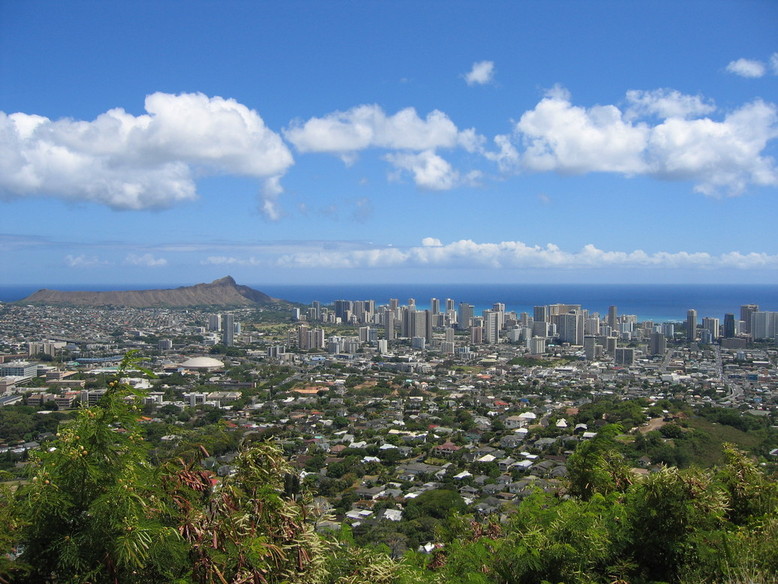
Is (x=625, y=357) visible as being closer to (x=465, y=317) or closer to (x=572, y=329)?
(x=572, y=329)

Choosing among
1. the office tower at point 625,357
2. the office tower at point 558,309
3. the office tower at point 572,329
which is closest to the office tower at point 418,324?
the office tower at point 572,329

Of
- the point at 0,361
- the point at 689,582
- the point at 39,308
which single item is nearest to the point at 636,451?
the point at 689,582

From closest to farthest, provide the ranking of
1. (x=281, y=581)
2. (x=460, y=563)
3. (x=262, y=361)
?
(x=281, y=581), (x=460, y=563), (x=262, y=361)

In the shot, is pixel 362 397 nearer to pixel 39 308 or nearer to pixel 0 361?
pixel 0 361

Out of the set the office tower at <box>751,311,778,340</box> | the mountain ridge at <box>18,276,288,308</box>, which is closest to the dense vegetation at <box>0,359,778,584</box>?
the office tower at <box>751,311,778,340</box>

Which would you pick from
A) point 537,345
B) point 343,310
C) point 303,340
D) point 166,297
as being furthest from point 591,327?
point 166,297
